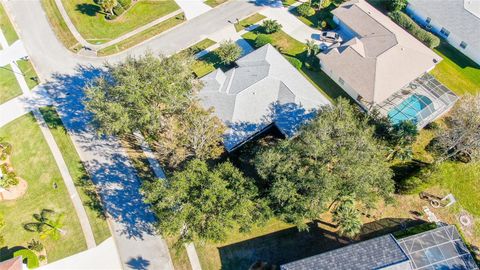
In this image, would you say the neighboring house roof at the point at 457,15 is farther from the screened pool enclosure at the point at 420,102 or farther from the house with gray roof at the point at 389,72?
the screened pool enclosure at the point at 420,102

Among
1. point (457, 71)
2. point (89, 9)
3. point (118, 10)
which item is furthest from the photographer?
point (89, 9)

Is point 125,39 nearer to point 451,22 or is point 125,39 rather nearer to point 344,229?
point 344,229

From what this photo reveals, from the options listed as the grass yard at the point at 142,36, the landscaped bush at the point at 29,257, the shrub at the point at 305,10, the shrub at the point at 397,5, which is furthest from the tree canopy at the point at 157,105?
the shrub at the point at 397,5

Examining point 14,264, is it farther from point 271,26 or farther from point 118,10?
point 271,26

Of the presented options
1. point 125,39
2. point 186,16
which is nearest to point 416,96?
point 186,16

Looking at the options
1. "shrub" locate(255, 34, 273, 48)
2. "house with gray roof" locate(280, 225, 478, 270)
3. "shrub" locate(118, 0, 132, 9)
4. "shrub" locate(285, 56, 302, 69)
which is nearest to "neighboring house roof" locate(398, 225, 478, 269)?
"house with gray roof" locate(280, 225, 478, 270)

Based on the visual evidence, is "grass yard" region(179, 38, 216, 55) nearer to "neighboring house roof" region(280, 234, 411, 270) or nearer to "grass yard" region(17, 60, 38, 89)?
"grass yard" region(17, 60, 38, 89)

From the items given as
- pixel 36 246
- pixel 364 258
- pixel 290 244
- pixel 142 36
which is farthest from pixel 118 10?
pixel 364 258
